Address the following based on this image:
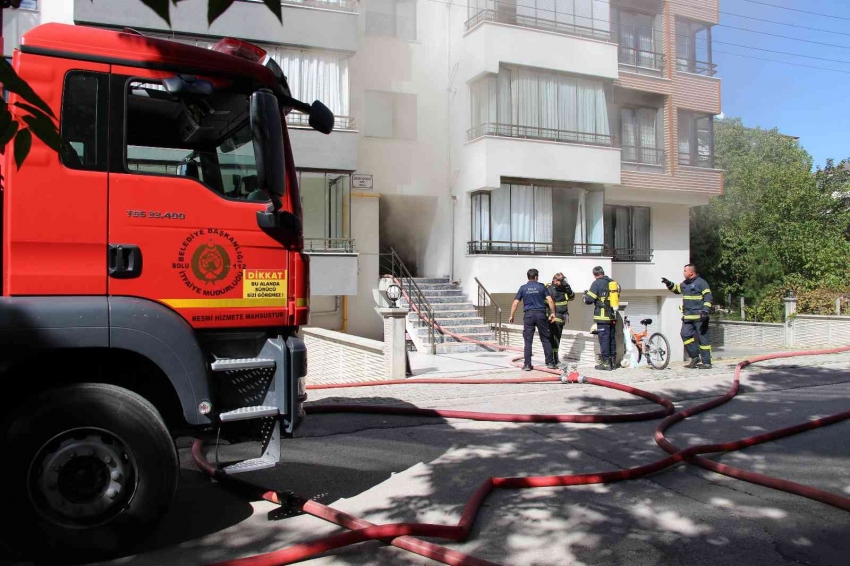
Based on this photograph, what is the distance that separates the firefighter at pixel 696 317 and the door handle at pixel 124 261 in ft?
30.5

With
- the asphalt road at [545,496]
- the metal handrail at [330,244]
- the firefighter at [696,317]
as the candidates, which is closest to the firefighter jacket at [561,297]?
the firefighter at [696,317]

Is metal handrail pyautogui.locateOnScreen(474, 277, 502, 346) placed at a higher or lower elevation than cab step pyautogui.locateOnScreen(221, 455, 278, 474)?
higher

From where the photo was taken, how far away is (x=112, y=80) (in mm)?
3938

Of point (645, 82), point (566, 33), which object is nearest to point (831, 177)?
point (645, 82)

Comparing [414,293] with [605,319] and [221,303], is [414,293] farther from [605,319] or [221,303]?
[221,303]

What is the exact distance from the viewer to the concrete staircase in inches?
576

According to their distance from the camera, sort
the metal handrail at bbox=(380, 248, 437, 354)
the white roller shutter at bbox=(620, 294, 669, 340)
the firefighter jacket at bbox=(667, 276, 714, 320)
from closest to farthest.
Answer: the firefighter jacket at bbox=(667, 276, 714, 320), the metal handrail at bbox=(380, 248, 437, 354), the white roller shutter at bbox=(620, 294, 669, 340)

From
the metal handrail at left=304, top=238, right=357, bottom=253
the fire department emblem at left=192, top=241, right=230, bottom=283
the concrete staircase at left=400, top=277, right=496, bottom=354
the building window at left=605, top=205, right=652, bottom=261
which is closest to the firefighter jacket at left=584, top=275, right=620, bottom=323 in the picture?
the concrete staircase at left=400, top=277, right=496, bottom=354

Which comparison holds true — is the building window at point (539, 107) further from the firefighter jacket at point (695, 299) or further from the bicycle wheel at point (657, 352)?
the bicycle wheel at point (657, 352)

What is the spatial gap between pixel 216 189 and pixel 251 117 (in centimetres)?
52

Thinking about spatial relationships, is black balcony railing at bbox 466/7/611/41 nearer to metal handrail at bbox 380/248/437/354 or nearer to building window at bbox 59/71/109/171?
metal handrail at bbox 380/248/437/354

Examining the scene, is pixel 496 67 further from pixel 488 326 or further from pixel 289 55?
pixel 488 326

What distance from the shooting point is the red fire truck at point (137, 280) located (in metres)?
3.52

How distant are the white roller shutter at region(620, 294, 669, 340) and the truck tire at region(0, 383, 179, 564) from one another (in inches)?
747
